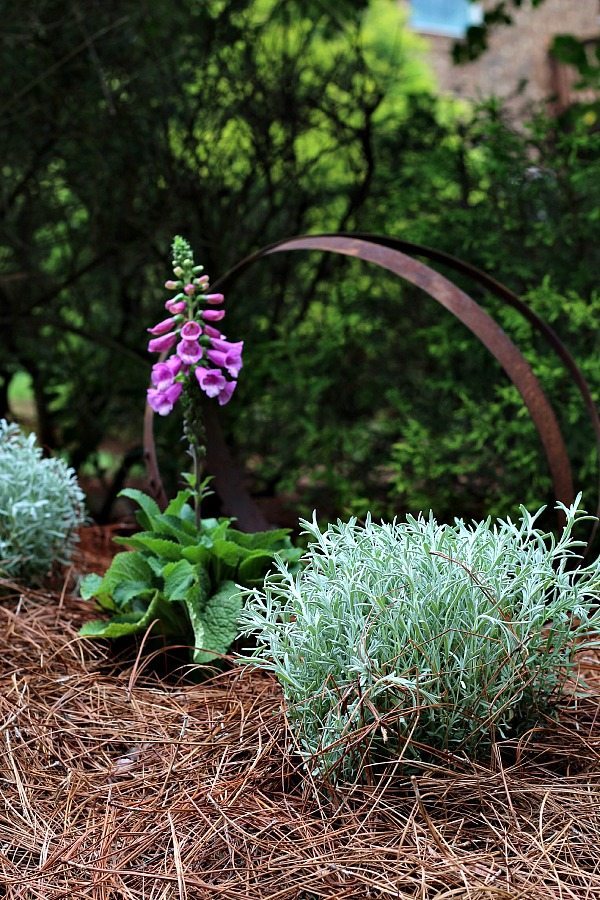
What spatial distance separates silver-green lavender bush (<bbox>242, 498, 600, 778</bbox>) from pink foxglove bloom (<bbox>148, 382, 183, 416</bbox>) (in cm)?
71

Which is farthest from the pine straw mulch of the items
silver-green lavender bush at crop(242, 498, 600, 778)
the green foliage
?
the green foliage

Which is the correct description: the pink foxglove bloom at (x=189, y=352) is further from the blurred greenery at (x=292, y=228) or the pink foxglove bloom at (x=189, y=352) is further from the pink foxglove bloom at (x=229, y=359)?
the blurred greenery at (x=292, y=228)

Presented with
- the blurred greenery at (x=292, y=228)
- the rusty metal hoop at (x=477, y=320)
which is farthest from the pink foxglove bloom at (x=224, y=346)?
the blurred greenery at (x=292, y=228)

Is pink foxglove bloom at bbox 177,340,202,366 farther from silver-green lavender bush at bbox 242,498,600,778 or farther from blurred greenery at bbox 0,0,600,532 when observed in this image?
blurred greenery at bbox 0,0,600,532

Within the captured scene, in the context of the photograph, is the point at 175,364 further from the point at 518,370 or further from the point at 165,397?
the point at 518,370

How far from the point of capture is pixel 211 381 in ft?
6.85

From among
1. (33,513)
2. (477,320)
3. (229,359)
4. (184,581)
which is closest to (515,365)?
(477,320)

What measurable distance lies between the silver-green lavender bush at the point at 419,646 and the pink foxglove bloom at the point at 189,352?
69 cm

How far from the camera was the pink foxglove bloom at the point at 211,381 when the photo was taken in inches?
80.8

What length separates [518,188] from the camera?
132 inches

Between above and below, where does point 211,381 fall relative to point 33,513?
above

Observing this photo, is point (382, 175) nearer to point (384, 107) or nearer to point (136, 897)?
point (384, 107)

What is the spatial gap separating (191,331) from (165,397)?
7.2 inches

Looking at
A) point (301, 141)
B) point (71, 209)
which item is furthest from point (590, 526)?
point (71, 209)
